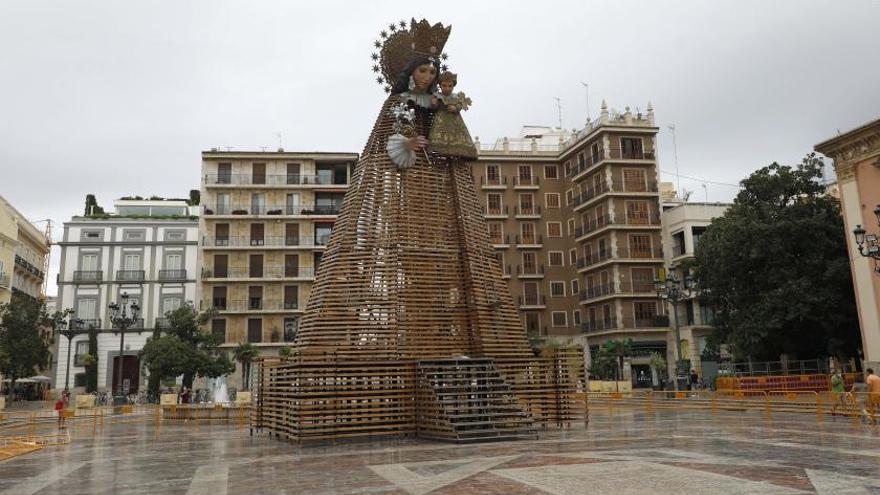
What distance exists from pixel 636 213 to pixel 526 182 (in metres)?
9.73

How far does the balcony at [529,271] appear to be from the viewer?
186 feet

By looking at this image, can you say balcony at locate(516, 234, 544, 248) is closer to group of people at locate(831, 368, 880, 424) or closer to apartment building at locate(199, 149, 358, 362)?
apartment building at locate(199, 149, 358, 362)

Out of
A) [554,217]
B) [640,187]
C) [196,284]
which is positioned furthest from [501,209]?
[196,284]

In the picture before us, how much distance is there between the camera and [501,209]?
57.6m

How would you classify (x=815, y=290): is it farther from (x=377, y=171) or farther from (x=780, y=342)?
(x=377, y=171)

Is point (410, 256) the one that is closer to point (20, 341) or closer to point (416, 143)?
point (416, 143)

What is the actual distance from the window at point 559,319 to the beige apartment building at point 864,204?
26684 millimetres

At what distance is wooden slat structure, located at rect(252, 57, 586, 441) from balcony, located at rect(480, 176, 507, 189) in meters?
38.3

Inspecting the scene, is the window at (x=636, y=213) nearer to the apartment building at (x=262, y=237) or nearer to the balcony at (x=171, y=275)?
the apartment building at (x=262, y=237)

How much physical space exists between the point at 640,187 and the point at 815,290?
20.5 m

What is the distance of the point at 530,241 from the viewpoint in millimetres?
57750

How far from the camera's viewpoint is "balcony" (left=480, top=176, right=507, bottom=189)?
188 ft

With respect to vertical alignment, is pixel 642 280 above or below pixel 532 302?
above

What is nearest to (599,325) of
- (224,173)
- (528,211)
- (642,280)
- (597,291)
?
(597,291)
